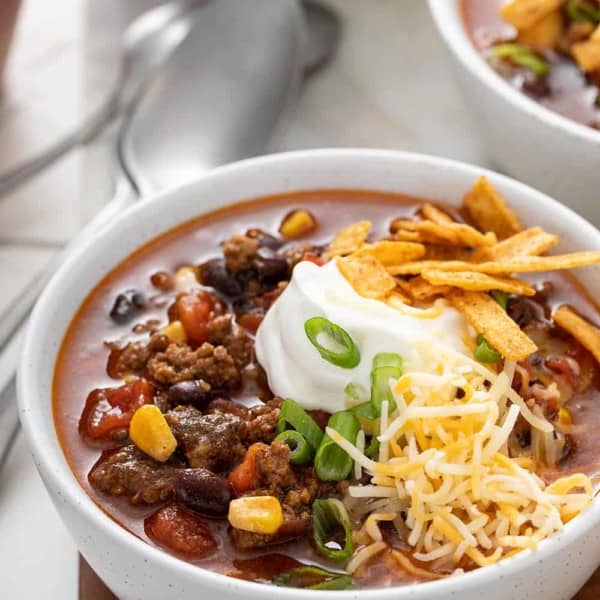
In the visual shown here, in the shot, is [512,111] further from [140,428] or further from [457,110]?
[140,428]

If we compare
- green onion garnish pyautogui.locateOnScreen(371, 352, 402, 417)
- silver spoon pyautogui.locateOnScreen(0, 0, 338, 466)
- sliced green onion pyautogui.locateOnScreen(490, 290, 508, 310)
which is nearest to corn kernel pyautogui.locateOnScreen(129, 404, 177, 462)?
green onion garnish pyautogui.locateOnScreen(371, 352, 402, 417)

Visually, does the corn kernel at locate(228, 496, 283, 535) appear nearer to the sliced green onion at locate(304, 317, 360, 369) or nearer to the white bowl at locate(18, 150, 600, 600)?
the white bowl at locate(18, 150, 600, 600)

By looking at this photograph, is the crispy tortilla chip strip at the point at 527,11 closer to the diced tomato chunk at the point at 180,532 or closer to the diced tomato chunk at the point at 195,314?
the diced tomato chunk at the point at 195,314

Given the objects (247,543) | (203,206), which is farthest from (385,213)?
(247,543)

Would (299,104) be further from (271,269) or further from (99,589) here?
(99,589)

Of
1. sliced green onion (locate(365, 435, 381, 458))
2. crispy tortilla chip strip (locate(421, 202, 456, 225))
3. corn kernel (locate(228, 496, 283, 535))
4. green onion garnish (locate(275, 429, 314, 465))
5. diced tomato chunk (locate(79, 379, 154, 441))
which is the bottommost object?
diced tomato chunk (locate(79, 379, 154, 441))

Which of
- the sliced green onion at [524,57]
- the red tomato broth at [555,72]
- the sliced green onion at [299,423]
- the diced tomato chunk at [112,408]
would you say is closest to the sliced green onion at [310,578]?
the sliced green onion at [299,423]
